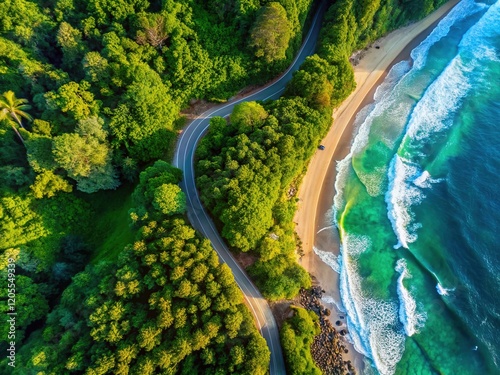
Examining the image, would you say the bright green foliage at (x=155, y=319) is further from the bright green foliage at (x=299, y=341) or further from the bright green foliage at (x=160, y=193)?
the bright green foliage at (x=299, y=341)

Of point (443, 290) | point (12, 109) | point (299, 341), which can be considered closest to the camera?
point (299, 341)

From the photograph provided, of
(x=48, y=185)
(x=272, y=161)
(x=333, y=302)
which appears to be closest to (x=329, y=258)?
(x=333, y=302)

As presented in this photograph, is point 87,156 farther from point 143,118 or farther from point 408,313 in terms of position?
point 408,313

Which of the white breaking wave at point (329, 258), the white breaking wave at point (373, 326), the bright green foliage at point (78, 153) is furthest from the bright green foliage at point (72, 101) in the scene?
the white breaking wave at point (373, 326)

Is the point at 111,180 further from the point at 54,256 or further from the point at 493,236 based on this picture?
the point at 493,236

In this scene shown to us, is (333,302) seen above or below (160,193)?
below

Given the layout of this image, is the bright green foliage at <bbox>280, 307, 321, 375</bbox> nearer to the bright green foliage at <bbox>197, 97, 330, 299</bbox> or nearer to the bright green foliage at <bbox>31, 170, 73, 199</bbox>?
the bright green foliage at <bbox>197, 97, 330, 299</bbox>

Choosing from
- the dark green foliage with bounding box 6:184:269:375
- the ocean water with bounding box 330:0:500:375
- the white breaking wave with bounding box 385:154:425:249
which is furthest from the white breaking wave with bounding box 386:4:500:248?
the dark green foliage with bounding box 6:184:269:375
